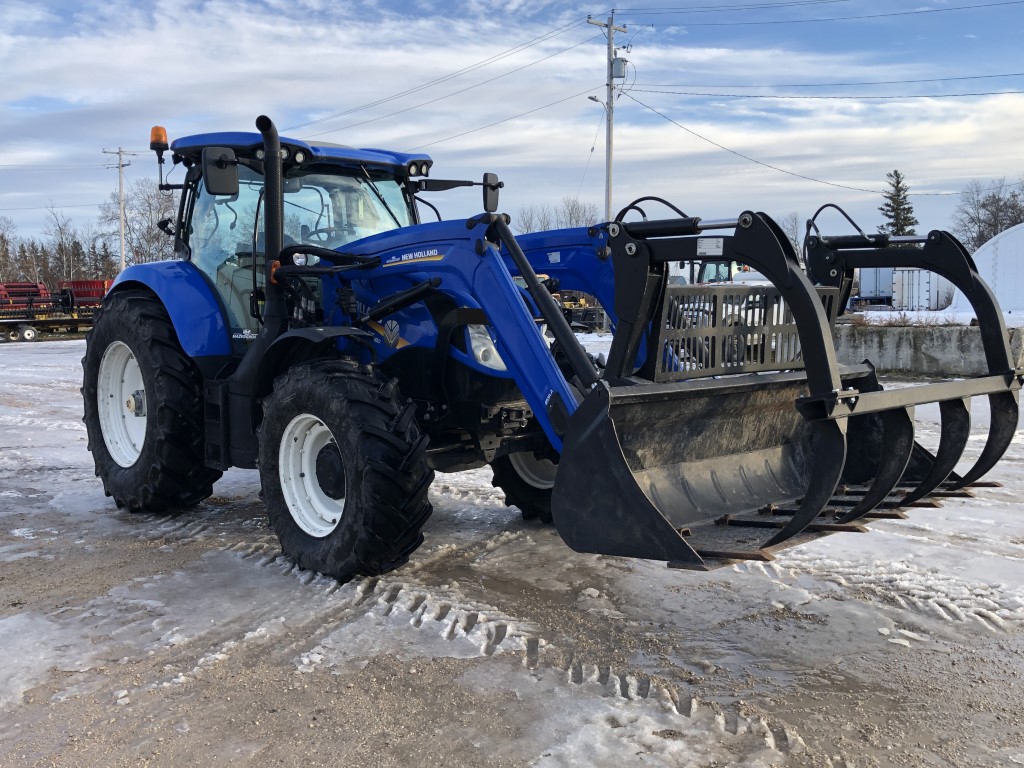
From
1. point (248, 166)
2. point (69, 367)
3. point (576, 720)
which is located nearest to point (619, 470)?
point (576, 720)

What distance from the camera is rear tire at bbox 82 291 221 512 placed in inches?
221

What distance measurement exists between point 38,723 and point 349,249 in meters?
2.90

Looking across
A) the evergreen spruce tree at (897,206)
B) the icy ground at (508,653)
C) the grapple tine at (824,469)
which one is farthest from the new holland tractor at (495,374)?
the evergreen spruce tree at (897,206)

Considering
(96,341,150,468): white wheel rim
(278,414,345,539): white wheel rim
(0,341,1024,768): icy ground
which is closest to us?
(0,341,1024,768): icy ground

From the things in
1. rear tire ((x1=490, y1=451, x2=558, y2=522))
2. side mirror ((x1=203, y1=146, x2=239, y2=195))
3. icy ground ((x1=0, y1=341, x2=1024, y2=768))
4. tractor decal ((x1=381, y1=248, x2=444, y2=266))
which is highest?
side mirror ((x1=203, y1=146, x2=239, y2=195))

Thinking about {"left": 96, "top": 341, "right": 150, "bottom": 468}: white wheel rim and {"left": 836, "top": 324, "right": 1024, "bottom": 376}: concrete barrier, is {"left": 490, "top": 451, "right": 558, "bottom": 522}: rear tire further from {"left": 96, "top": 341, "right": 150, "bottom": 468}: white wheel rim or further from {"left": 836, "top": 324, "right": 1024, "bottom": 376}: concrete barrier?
{"left": 836, "top": 324, "right": 1024, "bottom": 376}: concrete barrier

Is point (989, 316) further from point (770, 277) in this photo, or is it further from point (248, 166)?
point (248, 166)

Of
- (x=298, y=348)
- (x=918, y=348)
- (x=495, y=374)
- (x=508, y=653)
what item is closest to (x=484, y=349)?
(x=495, y=374)

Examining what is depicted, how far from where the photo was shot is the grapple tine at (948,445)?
409cm

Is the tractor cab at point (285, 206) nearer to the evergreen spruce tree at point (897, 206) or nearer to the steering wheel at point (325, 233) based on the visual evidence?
the steering wheel at point (325, 233)

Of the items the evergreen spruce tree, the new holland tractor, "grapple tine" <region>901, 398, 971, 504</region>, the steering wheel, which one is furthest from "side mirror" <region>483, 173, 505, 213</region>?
the evergreen spruce tree

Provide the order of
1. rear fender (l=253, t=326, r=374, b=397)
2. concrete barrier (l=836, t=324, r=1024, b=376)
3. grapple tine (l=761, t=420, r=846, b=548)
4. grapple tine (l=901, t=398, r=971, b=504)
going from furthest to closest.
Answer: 1. concrete barrier (l=836, t=324, r=1024, b=376)
2. rear fender (l=253, t=326, r=374, b=397)
3. grapple tine (l=901, t=398, r=971, b=504)
4. grapple tine (l=761, t=420, r=846, b=548)

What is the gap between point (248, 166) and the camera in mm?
5500

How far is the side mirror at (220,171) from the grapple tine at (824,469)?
10.6 feet
